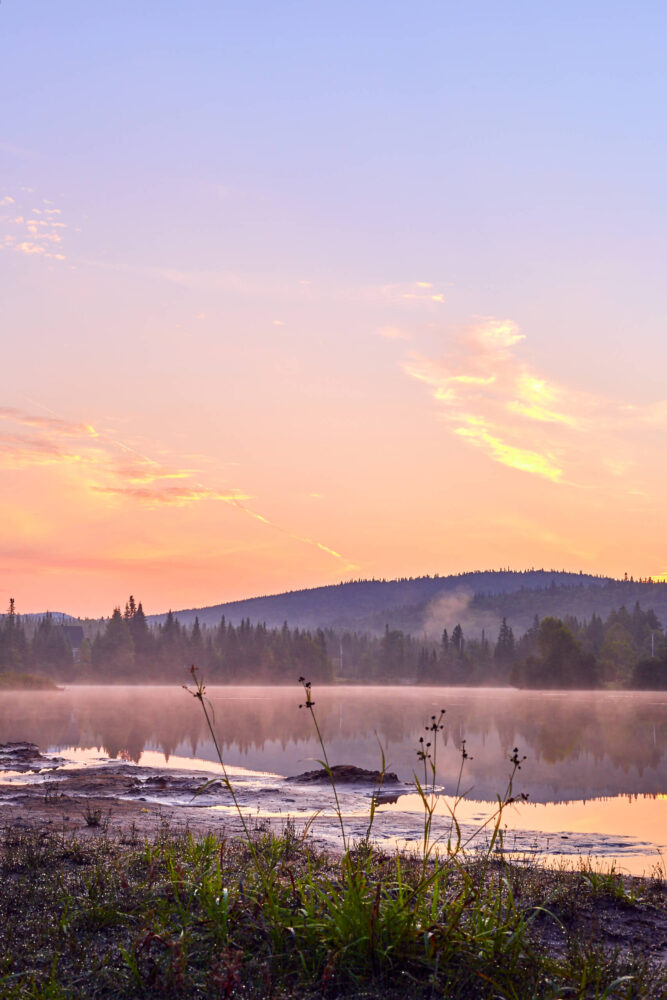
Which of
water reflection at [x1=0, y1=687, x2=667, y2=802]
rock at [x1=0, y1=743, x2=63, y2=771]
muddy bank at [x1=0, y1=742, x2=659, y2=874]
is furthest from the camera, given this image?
water reflection at [x1=0, y1=687, x2=667, y2=802]

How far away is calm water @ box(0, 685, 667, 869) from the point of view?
22.9 meters

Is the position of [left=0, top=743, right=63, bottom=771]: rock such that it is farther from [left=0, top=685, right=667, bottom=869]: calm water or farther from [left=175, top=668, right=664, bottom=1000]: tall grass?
[left=175, top=668, right=664, bottom=1000]: tall grass

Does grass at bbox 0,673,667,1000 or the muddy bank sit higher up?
grass at bbox 0,673,667,1000

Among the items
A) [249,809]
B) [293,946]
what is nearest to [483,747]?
[249,809]

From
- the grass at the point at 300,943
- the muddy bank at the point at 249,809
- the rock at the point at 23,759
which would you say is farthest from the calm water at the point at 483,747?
the grass at the point at 300,943

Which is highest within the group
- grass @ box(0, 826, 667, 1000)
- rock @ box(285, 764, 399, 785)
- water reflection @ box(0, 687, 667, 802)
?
grass @ box(0, 826, 667, 1000)

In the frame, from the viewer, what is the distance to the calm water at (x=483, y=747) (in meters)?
22.9

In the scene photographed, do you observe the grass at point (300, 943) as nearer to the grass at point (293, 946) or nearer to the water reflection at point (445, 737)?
the grass at point (293, 946)

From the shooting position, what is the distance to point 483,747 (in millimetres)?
44031

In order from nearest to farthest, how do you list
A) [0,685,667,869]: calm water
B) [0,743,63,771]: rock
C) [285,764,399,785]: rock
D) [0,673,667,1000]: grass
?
1. [0,673,667,1000]: grass
2. [0,685,667,869]: calm water
3. [285,764,399,785]: rock
4. [0,743,63,771]: rock

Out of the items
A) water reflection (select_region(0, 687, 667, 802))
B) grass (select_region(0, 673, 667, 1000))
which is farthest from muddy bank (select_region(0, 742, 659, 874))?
water reflection (select_region(0, 687, 667, 802))

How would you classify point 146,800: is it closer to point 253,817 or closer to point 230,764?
point 253,817

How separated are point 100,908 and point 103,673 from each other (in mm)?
200187

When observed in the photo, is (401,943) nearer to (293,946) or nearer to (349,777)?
(293,946)
